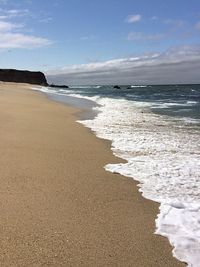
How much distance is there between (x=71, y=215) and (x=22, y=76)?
429ft

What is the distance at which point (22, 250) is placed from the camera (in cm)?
368

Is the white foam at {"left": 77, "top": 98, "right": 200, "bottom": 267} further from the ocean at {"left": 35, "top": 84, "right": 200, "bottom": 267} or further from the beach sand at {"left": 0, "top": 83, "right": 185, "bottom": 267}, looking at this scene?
the beach sand at {"left": 0, "top": 83, "right": 185, "bottom": 267}

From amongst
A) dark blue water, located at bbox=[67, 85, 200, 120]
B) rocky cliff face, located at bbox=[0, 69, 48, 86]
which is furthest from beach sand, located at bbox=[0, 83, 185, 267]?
rocky cliff face, located at bbox=[0, 69, 48, 86]

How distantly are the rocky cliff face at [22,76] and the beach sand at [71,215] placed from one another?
122 metres

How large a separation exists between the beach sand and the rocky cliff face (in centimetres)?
12193

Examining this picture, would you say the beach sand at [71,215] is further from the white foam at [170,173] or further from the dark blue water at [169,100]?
the dark blue water at [169,100]

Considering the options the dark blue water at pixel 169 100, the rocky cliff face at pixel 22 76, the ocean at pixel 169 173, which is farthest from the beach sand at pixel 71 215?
the rocky cliff face at pixel 22 76

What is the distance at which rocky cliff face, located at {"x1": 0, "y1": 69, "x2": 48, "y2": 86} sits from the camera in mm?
126188

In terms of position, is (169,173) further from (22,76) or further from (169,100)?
(22,76)

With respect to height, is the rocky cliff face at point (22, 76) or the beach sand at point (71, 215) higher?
the rocky cliff face at point (22, 76)

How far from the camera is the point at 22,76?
131 m

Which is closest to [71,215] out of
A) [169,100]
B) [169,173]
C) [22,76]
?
[169,173]

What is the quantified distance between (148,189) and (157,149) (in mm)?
3276

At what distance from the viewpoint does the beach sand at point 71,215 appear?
12.1 feet
